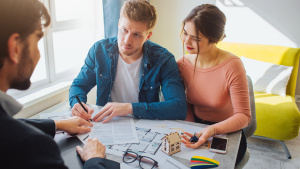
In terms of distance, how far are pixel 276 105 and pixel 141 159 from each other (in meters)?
1.92

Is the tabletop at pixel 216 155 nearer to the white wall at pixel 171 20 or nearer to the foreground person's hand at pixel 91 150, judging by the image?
the foreground person's hand at pixel 91 150

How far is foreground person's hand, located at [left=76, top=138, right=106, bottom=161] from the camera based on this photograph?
0.85m

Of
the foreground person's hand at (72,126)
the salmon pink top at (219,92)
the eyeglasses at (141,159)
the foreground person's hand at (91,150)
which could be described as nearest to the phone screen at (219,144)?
the salmon pink top at (219,92)

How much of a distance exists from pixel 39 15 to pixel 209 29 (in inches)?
36.7

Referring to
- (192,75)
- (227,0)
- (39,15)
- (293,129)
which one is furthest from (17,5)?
(227,0)

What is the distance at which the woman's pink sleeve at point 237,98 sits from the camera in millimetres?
1114

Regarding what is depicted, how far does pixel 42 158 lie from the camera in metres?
0.54

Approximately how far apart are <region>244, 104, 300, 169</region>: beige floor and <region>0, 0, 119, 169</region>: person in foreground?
1903 millimetres

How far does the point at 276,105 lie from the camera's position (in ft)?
7.50

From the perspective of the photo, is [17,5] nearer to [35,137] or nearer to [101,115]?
[35,137]

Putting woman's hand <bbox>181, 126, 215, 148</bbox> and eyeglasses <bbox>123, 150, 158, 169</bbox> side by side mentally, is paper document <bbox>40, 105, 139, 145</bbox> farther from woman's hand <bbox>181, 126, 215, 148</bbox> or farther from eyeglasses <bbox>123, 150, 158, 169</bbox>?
woman's hand <bbox>181, 126, 215, 148</bbox>

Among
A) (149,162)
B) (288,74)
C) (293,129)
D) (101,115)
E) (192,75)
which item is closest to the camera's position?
(149,162)

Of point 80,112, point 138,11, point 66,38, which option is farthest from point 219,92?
point 66,38

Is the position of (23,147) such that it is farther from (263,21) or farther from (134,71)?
(263,21)
